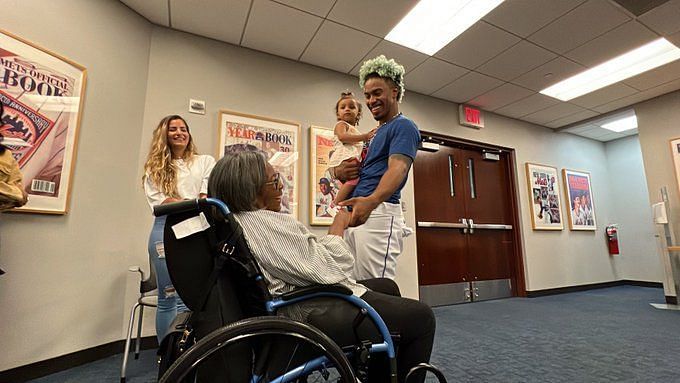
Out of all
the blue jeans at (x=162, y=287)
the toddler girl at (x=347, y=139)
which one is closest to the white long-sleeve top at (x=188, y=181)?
the blue jeans at (x=162, y=287)

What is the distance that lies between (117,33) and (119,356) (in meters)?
2.22

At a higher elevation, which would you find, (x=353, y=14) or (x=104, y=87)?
(x=353, y=14)

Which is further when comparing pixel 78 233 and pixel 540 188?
pixel 540 188

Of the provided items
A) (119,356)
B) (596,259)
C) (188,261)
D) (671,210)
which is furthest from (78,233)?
(596,259)

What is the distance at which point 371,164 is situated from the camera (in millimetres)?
1219

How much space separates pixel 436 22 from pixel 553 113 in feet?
9.13

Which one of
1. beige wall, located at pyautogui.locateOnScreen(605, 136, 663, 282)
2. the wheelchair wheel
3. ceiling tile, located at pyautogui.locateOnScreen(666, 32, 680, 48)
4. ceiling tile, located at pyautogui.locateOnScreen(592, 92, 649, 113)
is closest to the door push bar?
ceiling tile, located at pyautogui.locateOnScreen(592, 92, 649, 113)

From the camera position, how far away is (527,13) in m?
2.49

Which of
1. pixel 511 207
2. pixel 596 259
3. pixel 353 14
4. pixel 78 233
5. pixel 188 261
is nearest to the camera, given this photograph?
pixel 188 261

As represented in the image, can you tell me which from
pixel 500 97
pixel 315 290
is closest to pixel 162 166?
pixel 315 290

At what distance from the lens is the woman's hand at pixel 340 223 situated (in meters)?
1.01

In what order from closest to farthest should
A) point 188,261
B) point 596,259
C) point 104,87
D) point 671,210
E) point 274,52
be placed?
point 188,261 < point 104,87 < point 274,52 < point 671,210 < point 596,259

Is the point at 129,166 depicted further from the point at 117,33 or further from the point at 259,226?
the point at 259,226

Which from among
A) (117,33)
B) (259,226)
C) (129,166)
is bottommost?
(259,226)
